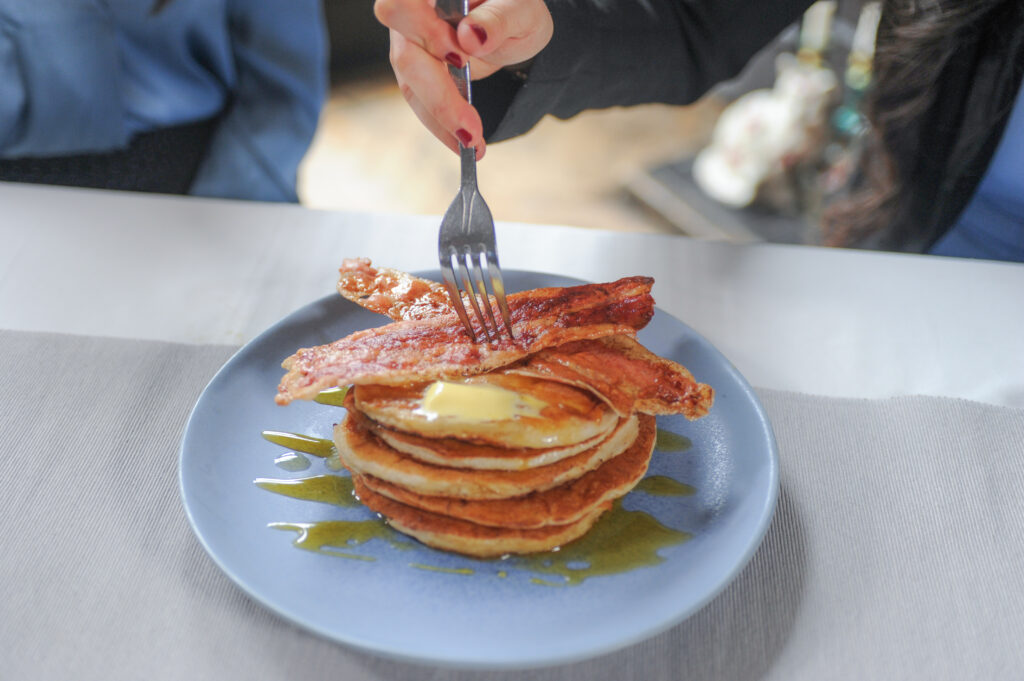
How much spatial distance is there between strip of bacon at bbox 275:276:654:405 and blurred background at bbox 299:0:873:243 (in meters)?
1.98

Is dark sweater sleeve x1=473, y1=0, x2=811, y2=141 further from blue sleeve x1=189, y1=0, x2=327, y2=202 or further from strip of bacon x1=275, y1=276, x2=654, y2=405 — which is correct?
blue sleeve x1=189, y1=0, x2=327, y2=202

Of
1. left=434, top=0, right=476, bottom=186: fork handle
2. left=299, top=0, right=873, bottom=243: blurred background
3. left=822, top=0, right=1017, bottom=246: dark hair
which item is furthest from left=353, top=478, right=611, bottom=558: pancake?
left=299, top=0, right=873, bottom=243: blurred background

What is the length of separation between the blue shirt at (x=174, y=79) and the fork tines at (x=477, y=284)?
123cm

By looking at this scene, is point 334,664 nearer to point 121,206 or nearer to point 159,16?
point 121,206

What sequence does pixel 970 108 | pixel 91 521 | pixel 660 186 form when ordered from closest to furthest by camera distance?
pixel 91 521 → pixel 970 108 → pixel 660 186

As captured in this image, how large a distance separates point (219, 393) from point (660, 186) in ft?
8.70

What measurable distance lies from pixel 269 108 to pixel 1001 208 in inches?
70.5

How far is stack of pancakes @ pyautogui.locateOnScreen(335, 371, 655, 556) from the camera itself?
2.82 feet

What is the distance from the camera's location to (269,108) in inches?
81.1

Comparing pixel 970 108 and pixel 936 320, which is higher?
pixel 970 108

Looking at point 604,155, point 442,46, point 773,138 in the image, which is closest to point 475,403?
point 442,46

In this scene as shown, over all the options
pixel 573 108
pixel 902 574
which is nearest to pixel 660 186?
pixel 573 108

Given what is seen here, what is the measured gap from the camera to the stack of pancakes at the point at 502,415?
0.86 metres

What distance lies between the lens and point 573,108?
1.59 metres
